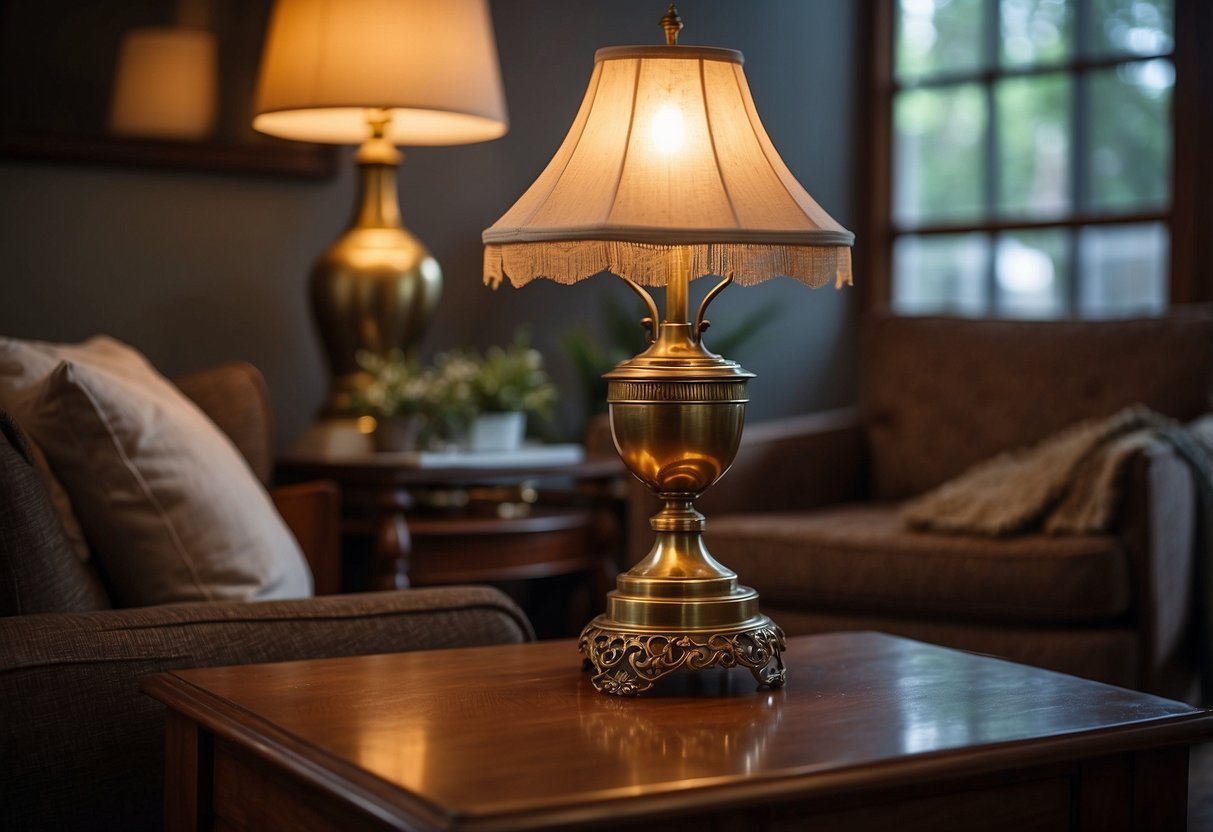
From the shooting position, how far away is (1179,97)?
3654 mm

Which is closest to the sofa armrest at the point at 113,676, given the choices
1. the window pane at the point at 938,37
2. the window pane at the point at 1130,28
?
the window pane at the point at 1130,28

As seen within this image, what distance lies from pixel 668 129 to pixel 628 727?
533 millimetres

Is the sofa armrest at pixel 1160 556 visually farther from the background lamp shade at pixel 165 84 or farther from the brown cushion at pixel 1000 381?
the background lamp shade at pixel 165 84

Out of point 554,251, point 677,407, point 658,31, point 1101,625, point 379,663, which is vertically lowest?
point 1101,625

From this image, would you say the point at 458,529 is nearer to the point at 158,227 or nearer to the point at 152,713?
the point at 158,227

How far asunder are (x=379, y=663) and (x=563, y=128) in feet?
8.04

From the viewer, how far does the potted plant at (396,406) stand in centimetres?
269

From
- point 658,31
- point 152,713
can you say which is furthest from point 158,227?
point 152,713

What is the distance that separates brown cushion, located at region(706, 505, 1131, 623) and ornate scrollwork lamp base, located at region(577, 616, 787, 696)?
1.23 metres

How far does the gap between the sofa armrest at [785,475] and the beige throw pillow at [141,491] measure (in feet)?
3.70

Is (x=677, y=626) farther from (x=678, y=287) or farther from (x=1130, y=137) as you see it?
(x=1130, y=137)

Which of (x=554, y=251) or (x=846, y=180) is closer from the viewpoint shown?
(x=554, y=251)

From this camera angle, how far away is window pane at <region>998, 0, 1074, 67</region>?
3871mm

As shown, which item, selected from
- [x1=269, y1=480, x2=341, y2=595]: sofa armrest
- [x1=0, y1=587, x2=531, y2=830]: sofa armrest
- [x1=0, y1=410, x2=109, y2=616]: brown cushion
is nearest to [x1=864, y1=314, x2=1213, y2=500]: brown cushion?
[x1=269, y1=480, x2=341, y2=595]: sofa armrest
